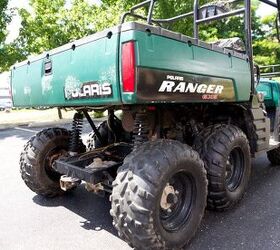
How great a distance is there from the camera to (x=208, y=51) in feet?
11.2

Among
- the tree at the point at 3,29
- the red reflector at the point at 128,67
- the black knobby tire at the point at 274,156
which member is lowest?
the black knobby tire at the point at 274,156

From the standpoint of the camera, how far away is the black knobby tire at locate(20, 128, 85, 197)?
422 cm

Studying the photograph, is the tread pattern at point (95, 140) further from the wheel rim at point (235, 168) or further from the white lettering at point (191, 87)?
the white lettering at point (191, 87)

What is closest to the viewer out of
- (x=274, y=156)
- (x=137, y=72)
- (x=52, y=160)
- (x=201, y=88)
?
(x=137, y=72)

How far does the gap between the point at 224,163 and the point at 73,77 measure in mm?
1724

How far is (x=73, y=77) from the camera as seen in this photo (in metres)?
3.25

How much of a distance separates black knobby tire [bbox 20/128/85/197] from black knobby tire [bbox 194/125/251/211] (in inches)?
63.8

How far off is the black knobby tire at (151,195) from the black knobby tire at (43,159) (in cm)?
160

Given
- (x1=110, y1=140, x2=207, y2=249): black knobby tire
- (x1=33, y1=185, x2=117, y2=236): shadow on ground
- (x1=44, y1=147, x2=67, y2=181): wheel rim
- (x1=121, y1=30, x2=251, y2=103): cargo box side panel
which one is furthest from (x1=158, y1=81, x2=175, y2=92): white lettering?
(x1=44, y1=147, x2=67, y2=181): wheel rim

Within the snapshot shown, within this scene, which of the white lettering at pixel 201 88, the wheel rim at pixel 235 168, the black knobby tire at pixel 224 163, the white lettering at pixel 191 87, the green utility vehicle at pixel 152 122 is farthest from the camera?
the wheel rim at pixel 235 168

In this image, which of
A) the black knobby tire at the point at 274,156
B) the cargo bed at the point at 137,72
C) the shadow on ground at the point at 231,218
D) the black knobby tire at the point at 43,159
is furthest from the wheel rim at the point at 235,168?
the black knobby tire at the point at 43,159

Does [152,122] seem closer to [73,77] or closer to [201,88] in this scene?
[201,88]

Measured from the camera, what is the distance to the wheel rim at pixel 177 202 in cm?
316

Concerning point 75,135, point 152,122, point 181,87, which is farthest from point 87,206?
point 181,87
